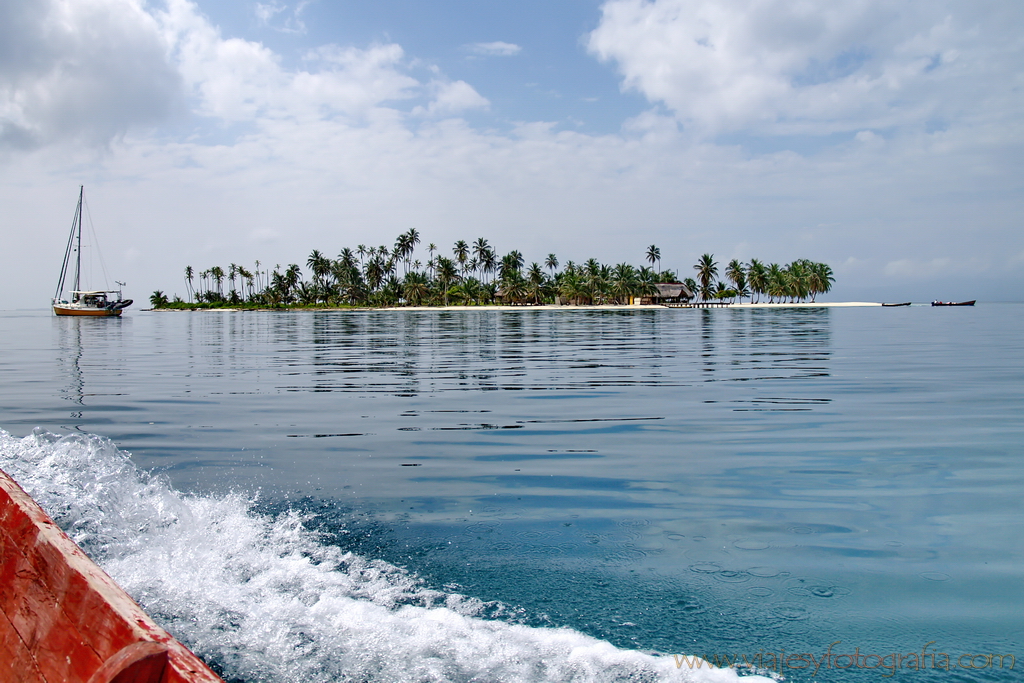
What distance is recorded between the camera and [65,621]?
3225 millimetres

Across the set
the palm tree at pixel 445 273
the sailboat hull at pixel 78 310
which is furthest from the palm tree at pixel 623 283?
the sailboat hull at pixel 78 310

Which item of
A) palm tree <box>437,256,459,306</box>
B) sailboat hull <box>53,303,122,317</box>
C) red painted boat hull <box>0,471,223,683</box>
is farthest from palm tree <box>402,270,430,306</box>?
red painted boat hull <box>0,471,223,683</box>

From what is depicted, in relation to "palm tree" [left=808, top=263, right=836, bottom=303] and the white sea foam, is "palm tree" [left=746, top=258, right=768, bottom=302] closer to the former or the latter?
"palm tree" [left=808, top=263, right=836, bottom=303]

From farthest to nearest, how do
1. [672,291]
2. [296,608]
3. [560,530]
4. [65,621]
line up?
[672,291] < [560,530] < [296,608] < [65,621]

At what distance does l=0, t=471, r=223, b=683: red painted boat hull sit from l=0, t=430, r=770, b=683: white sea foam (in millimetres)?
880

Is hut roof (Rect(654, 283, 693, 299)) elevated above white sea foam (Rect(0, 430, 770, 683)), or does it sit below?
above

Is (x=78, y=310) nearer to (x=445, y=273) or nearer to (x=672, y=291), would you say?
(x=445, y=273)

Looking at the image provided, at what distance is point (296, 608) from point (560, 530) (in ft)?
7.85

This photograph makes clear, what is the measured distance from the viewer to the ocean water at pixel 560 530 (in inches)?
156

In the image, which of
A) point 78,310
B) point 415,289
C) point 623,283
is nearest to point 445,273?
point 415,289

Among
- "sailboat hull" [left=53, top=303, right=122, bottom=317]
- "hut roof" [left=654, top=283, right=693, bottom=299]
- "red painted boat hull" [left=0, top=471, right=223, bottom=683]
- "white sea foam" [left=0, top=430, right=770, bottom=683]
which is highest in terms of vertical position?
"hut roof" [left=654, top=283, right=693, bottom=299]

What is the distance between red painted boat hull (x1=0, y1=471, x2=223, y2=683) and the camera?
254 cm

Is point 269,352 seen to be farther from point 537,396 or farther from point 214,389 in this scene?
point 537,396

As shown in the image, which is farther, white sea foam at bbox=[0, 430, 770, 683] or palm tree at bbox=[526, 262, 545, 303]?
palm tree at bbox=[526, 262, 545, 303]
